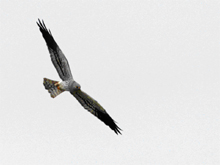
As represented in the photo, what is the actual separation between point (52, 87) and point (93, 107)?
2.31 m

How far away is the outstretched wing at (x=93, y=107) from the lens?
1677 cm

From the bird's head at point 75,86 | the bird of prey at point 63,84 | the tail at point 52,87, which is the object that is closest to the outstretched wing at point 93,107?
the bird of prey at point 63,84

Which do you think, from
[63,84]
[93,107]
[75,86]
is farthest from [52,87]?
[93,107]

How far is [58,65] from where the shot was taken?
53.6 ft

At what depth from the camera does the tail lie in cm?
1662

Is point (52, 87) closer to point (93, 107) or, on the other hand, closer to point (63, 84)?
point (63, 84)

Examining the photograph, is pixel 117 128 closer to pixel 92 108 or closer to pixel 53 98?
pixel 92 108

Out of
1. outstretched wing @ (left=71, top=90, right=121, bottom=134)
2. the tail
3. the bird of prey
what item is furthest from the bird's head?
the tail

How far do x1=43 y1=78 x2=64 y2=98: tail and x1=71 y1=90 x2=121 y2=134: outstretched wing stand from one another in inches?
32.5

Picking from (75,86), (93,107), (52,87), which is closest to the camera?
(75,86)

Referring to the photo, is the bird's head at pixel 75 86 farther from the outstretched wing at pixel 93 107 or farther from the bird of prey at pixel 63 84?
the outstretched wing at pixel 93 107

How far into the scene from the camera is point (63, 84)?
16344 mm

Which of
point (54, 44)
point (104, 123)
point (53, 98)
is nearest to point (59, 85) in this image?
point (53, 98)

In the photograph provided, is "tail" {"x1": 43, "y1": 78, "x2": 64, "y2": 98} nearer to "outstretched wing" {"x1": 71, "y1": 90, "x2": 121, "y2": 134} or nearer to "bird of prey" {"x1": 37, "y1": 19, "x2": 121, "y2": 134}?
"bird of prey" {"x1": 37, "y1": 19, "x2": 121, "y2": 134}
